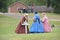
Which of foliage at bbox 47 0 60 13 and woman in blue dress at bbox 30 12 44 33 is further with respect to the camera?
foliage at bbox 47 0 60 13

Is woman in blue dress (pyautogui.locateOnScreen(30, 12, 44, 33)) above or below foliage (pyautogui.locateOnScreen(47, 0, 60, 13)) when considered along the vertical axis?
above

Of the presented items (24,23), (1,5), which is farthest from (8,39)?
(1,5)

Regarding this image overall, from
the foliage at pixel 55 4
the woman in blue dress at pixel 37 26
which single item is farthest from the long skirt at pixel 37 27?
the foliage at pixel 55 4

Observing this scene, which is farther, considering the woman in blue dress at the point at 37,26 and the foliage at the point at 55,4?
the foliage at the point at 55,4

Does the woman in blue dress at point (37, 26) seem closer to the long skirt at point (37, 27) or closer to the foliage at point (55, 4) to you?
the long skirt at point (37, 27)

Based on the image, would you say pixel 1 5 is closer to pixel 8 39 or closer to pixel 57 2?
pixel 57 2

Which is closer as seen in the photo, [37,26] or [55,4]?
[37,26]

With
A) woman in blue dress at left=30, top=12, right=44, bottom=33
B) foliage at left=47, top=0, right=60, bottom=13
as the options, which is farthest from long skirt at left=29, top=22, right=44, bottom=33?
foliage at left=47, top=0, right=60, bottom=13

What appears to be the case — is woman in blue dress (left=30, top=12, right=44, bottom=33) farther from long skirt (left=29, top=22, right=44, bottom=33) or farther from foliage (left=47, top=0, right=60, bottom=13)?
foliage (left=47, top=0, right=60, bottom=13)

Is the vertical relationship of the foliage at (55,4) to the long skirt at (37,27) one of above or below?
below

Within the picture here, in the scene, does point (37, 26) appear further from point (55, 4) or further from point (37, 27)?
point (55, 4)

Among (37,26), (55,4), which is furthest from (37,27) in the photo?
(55,4)

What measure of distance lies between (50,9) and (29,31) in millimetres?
64339

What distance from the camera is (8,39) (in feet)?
55.3
